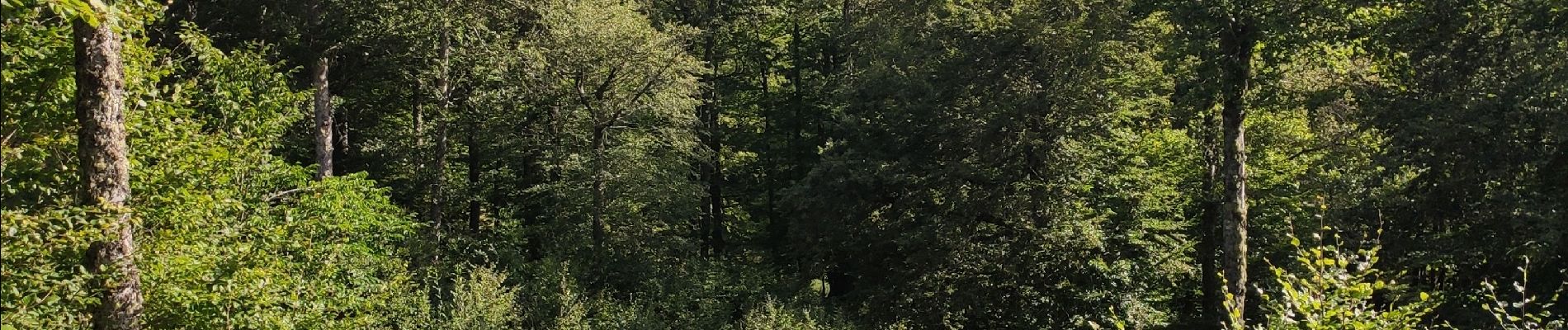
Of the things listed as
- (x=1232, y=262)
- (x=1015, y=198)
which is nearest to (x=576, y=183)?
(x=1015, y=198)

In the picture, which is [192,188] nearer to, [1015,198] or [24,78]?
[24,78]

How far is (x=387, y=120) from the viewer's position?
25.6 meters

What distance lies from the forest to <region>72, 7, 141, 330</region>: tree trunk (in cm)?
3

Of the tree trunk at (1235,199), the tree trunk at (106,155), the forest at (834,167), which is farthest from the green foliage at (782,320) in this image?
the tree trunk at (106,155)

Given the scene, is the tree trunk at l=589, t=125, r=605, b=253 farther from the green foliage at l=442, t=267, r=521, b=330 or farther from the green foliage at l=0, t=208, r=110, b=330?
the green foliage at l=0, t=208, r=110, b=330

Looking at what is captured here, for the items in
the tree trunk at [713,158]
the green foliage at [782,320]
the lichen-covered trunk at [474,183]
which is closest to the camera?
the green foliage at [782,320]

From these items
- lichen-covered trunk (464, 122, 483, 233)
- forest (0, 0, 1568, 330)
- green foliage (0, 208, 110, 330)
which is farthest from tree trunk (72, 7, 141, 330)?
lichen-covered trunk (464, 122, 483, 233)

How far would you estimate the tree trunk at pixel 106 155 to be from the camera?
7312 millimetres

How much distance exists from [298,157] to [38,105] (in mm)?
15960

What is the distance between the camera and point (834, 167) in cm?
2212

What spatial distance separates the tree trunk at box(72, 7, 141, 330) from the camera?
7312mm

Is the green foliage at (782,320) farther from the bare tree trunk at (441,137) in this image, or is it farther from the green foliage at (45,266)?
the green foliage at (45,266)

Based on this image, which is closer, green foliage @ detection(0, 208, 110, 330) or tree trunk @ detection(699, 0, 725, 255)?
green foliage @ detection(0, 208, 110, 330)

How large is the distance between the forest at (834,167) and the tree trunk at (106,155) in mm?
26
